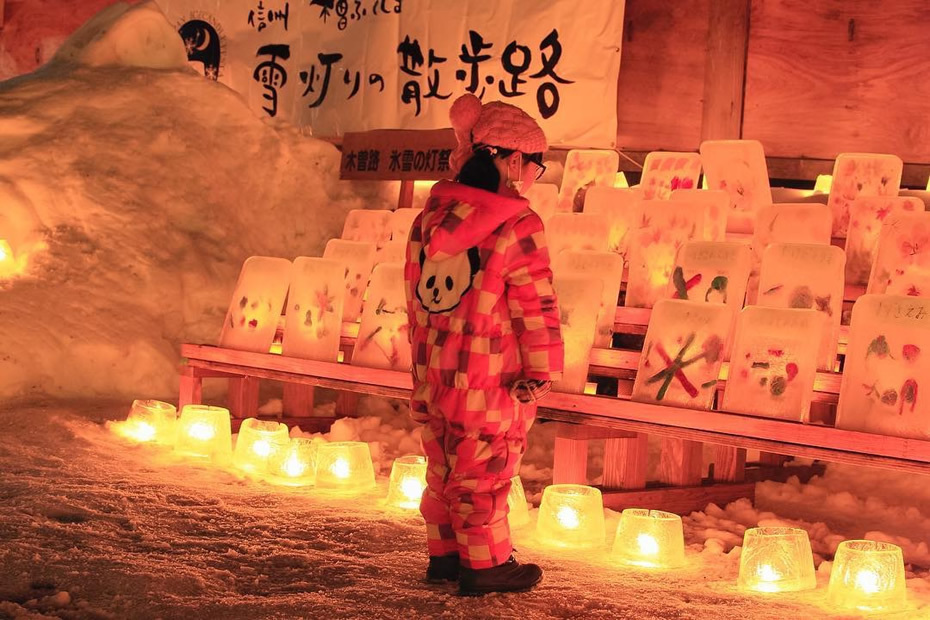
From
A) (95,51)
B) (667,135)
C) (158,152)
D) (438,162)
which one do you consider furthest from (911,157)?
(95,51)

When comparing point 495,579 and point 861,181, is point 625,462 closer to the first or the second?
point 495,579

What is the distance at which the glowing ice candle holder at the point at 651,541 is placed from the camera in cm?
397

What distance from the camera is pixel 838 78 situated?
7.64 meters

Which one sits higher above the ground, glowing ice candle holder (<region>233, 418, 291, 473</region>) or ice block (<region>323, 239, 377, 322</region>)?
ice block (<region>323, 239, 377, 322</region>)

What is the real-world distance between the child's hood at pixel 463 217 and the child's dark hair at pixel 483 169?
1.4 inches

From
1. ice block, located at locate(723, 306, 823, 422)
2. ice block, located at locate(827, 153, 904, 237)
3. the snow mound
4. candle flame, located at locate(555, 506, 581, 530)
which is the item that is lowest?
candle flame, located at locate(555, 506, 581, 530)

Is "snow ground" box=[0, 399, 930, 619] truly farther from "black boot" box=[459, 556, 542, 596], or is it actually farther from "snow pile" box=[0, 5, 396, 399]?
"snow pile" box=[0, 5, 396, 399]

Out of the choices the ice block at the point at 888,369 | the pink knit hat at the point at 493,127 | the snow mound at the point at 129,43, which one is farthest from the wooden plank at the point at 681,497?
the snow mound at the point at 129,43

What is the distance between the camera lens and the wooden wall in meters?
7.43

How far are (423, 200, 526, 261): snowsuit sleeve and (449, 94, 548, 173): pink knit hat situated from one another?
0.21 meters

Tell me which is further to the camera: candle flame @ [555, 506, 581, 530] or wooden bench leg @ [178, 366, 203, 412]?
wooden bench leg @ [178, 366, 203, 412]

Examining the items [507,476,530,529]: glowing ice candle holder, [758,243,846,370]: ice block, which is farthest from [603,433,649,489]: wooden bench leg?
[758,243,846,370]: ice block

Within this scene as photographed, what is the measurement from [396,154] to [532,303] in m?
4.87

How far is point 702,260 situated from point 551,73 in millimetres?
3226
